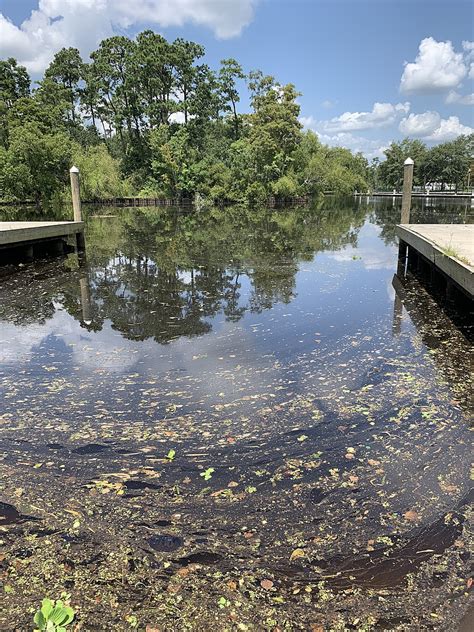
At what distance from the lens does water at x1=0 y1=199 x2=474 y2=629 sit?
2.33 m

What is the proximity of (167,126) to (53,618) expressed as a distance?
48.8 m

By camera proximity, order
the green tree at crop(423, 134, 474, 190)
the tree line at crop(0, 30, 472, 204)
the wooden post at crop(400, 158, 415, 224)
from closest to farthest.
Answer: the wooden post at crop(400, 158, 415, 224)
the tree line at crop(0, 30, 472, 204)
the green tree at crop(423, 134, 474, 190)

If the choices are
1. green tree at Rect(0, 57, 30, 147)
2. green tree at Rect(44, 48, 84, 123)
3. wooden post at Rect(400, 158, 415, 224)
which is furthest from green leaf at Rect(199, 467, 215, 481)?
green tree at Rect(44, 48, 84, 123)

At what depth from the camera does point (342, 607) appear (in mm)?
2176

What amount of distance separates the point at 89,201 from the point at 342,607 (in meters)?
42.0

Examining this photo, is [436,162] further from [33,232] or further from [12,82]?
[33,232]

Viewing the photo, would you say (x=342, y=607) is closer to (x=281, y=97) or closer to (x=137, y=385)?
(x=137, y=385)

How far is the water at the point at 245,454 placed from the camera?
7.64 feet

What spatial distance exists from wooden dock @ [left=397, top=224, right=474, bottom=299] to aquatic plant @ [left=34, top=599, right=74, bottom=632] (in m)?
5.66

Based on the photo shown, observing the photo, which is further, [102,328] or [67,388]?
[102,328]

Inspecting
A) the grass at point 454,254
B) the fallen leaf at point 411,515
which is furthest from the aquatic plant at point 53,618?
the grass at point 454,254

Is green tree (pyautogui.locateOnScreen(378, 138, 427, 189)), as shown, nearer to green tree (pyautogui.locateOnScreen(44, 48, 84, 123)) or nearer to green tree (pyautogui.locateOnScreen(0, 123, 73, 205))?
green tree (pyautogui.locateOnScreen(44, 48, 84, 123))

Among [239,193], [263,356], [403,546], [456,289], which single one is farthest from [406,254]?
[239,193]

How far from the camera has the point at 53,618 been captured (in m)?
1.97
